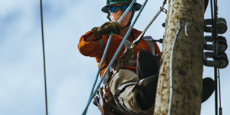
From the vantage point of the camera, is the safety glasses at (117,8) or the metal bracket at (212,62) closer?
the metal bracket at (212,62)

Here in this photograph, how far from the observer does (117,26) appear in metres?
3.88

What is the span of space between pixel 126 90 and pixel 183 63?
860 mm

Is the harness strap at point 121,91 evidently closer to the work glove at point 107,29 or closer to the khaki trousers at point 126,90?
the khaki trousers at point 126,90

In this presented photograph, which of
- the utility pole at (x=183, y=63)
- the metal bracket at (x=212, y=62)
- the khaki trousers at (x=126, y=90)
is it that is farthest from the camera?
the khaki trousers at (x=126, y=90)

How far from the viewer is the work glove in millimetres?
3842

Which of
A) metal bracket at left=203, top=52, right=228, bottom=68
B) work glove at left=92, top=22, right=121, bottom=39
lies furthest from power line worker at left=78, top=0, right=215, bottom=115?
metal bracket at left=203, top=52, right=228, bottom=68

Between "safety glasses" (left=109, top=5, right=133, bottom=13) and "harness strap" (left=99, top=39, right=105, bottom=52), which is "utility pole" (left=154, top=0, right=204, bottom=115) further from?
"safety glasses" (left=109, top=5, right=133, bottom=13)

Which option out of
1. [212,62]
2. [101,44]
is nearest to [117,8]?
[101,44]

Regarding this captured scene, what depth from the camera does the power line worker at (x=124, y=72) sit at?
313 cm

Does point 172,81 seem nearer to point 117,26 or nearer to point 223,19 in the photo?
point 223,19

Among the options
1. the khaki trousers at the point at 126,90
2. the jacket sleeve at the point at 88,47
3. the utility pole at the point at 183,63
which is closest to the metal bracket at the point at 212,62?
the utility pole at the point at 183,63

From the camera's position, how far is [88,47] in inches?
158

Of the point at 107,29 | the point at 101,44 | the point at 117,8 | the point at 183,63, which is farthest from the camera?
the point at 117,8

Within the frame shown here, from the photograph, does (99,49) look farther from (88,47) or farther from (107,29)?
(107,29)
